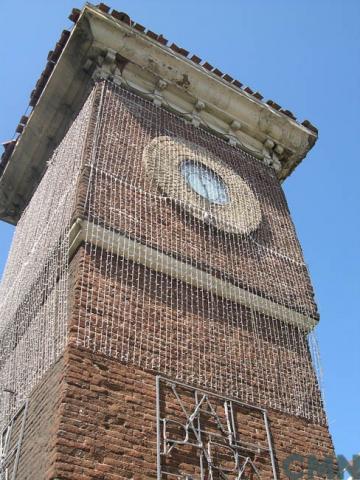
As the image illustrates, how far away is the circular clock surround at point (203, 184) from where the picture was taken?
9.64 metres

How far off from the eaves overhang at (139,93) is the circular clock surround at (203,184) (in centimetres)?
126

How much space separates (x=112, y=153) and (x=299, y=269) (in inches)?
138

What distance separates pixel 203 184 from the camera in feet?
33.7

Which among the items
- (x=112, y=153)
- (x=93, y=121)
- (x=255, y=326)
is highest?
(x=93, y=121)

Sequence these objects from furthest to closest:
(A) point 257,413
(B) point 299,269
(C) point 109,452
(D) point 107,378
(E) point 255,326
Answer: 1. (B) point 299,269
2. (E) point 255,326
3. (A) point 257,413
4. (D) point 107,378
5. (C) point 109,452

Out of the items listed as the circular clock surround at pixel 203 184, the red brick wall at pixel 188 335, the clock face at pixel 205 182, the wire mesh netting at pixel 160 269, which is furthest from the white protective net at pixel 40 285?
the clock face at pixel 205 182

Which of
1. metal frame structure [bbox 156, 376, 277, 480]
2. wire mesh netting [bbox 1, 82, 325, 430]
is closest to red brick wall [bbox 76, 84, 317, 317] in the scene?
wire mesh netting [bbox 1, 82, 325, 430]

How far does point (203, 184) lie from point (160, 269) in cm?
252

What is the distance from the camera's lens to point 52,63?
459 inches

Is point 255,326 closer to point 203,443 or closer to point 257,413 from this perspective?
point 257,413

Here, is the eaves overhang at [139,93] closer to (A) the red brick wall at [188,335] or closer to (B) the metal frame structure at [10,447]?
(A) the red brick wall at [188,335]

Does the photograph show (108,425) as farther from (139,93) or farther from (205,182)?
(139,93)

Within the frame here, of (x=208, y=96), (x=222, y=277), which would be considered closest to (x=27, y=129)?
(x=208, y=96)

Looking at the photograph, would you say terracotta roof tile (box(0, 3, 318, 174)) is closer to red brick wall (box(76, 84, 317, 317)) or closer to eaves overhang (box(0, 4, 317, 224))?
eaves overhang (box(0, 4, 317, 224))
